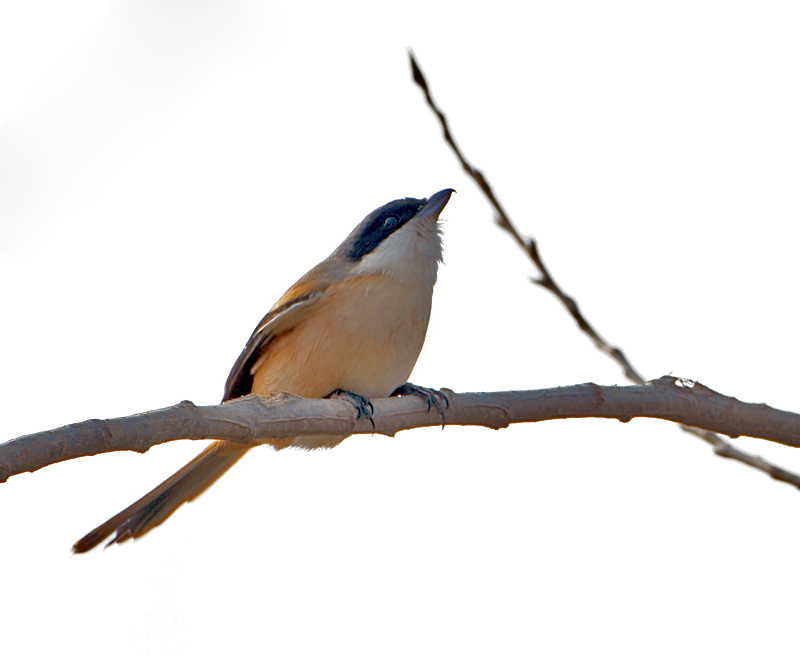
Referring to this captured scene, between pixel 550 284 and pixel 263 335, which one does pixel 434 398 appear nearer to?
pixel 550 284

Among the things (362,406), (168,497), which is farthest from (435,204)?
(168,497)

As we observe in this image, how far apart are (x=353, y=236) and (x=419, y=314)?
23.2 inches

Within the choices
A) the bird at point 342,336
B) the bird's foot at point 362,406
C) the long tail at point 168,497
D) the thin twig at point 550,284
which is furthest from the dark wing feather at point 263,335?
the thin twig at point 550,284

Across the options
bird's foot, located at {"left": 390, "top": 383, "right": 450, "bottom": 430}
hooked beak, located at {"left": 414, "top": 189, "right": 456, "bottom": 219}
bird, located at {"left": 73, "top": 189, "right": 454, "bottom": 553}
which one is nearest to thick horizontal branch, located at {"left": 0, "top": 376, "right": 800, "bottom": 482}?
bird's foot, located at {"left": 390, "top": 383, "right": 450, "bottom": 430}

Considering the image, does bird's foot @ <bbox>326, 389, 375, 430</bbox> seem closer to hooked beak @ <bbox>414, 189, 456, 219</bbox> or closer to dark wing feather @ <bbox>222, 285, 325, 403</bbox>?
dark wing feather @ <bbox>222, 285, 325, 403</bbox>

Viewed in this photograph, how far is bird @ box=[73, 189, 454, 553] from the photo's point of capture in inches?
111

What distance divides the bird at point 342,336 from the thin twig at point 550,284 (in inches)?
24.9

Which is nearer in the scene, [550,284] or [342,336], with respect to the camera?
[550,284]

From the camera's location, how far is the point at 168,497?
2867mm

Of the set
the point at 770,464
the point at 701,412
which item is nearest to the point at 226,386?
the point at 701,412

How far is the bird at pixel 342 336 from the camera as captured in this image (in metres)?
2.81

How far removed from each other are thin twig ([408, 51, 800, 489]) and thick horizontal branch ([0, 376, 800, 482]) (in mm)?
170

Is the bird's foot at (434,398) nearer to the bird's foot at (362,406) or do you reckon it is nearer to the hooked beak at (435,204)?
the bird's foot at (362,406)

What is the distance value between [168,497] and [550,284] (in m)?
1.70
